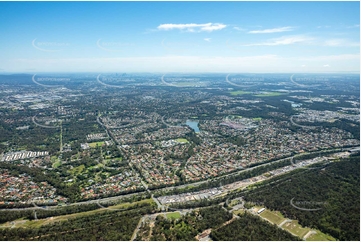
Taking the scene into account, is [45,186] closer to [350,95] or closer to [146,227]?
[146,227]

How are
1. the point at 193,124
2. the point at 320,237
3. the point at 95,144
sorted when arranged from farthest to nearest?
the point at 193,124, the point at 95,144, the point at 320,237

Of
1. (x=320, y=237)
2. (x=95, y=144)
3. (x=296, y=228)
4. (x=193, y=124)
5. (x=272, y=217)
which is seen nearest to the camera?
(x=320, y=237)

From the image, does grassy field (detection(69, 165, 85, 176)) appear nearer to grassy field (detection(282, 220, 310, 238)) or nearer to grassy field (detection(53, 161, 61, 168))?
grassy field (detection(53, 161, 61, 168))

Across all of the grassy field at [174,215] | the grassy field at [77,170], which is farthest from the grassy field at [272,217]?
the grassy field at [77,170]

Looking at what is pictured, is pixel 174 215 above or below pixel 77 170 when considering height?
below

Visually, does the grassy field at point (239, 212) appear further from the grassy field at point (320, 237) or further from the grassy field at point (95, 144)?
the grassy field at point (95, 144)

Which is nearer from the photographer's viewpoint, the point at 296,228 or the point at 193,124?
the point at 296,228

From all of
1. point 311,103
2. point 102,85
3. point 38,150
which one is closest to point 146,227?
point 38,150

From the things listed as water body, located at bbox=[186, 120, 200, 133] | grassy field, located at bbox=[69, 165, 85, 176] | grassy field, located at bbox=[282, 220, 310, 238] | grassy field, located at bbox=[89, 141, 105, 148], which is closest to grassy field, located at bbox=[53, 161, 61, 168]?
grassy field, located at bbox=[69, 165, 85, 176]

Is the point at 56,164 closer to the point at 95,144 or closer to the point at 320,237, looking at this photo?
the point at 95,144

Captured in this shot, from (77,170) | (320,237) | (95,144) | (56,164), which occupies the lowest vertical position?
(320,237)

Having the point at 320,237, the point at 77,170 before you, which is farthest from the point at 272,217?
the point at 77,170
